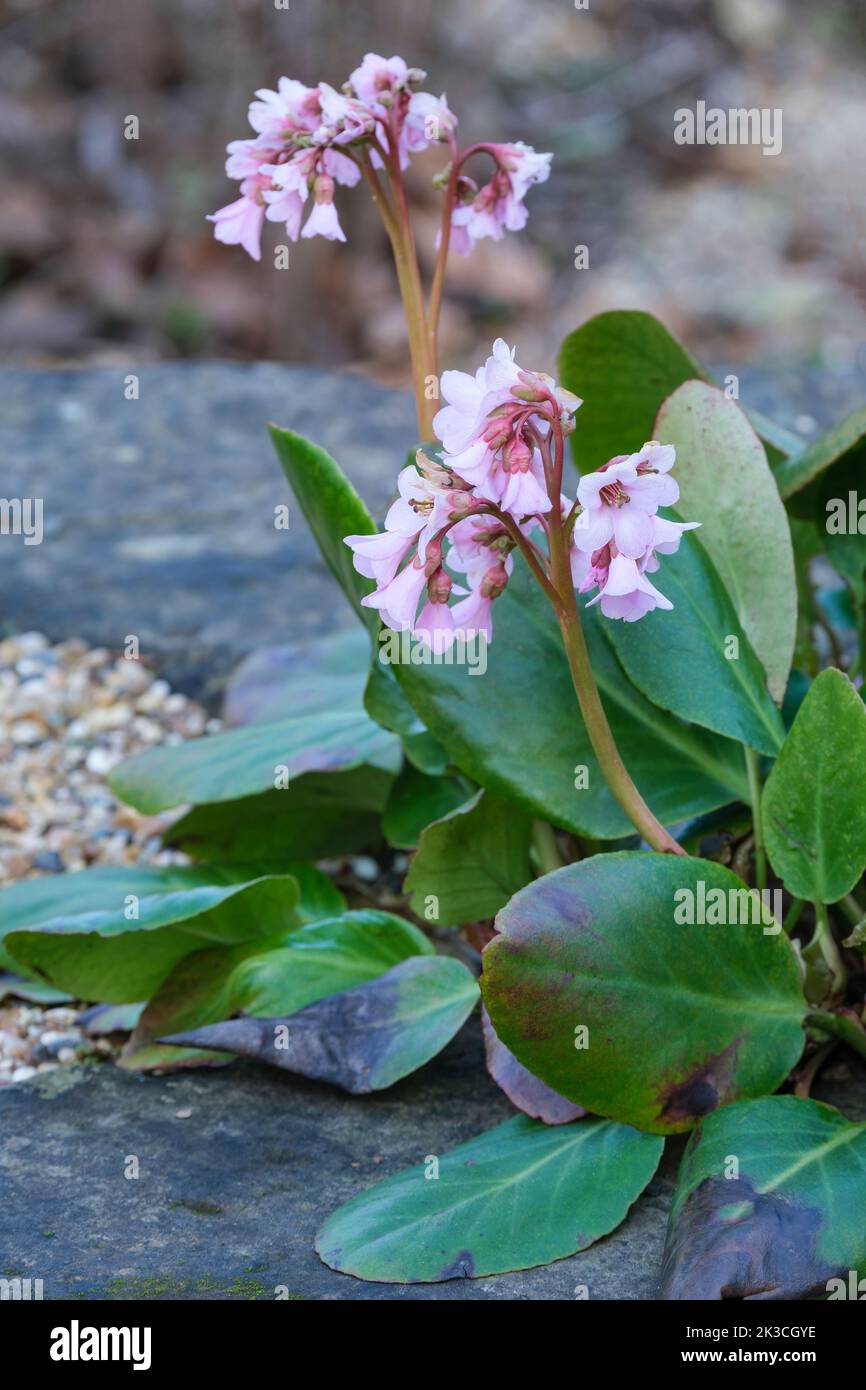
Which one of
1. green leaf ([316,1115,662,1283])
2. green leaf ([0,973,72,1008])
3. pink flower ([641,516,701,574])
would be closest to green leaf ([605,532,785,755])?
pink flower ([641,516,701,574])

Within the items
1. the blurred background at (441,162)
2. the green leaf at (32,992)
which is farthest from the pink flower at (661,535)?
the blurred background at (441,162)

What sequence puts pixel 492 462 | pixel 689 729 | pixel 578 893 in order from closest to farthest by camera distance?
pixel 492 462, pixel 578 893, pixel 689 729

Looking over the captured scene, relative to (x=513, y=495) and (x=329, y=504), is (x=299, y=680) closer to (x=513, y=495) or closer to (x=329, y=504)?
(x=329, y=504)

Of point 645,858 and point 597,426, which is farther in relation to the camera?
point 597,426

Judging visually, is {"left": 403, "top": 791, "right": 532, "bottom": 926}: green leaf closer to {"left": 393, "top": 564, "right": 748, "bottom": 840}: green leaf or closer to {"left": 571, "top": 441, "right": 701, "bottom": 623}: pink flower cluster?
{"left": 393, "top": 564, "right": 748, "bottom": 840}: green leaf

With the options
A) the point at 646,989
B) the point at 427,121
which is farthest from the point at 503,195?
the point at 646,989

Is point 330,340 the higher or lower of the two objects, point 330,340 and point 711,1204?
the higher
